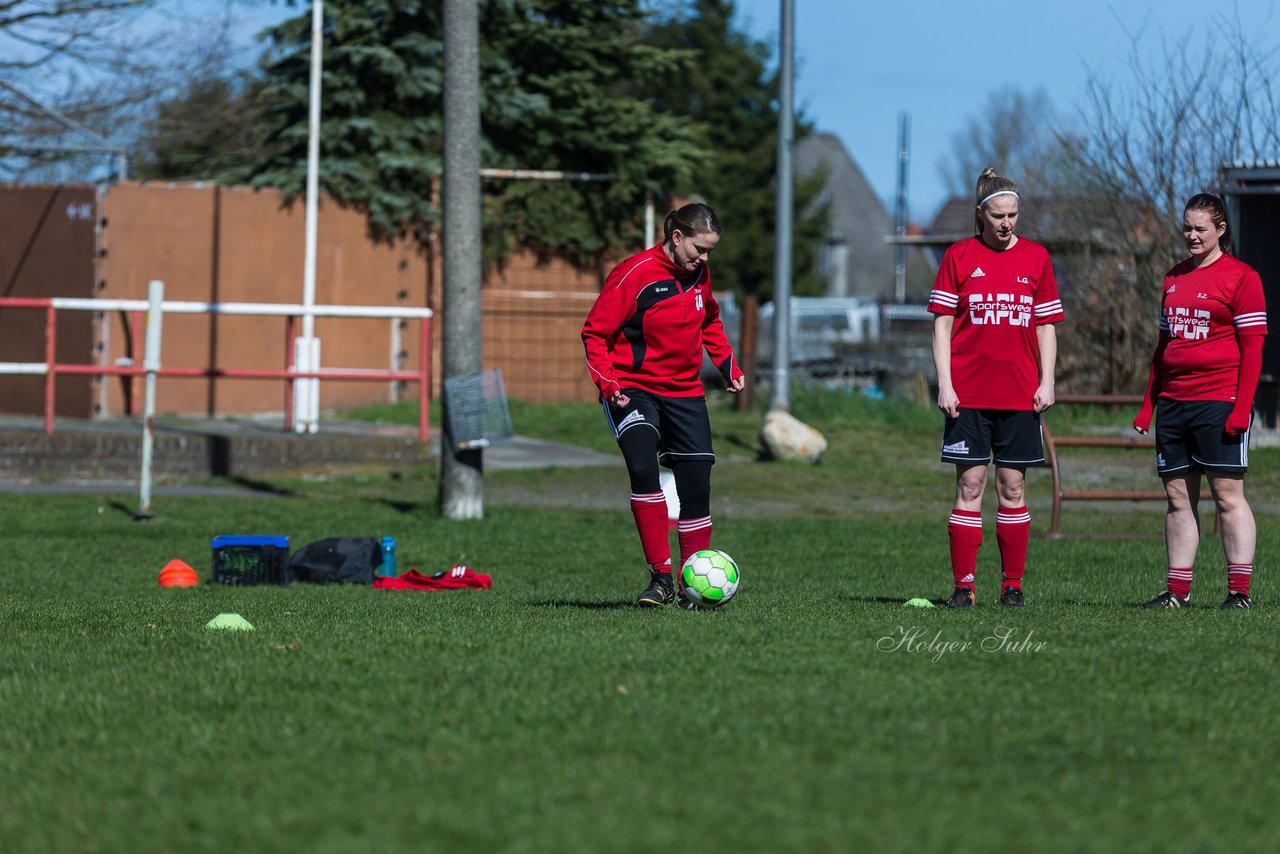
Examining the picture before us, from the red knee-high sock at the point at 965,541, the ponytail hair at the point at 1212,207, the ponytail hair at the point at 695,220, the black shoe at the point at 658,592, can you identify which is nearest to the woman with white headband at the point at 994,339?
the red knee-high sock at the point at 965,541

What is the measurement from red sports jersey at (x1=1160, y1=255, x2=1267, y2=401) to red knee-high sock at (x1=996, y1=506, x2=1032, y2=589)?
885 millimetres

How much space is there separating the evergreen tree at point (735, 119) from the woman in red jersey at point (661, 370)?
41890 millimetres

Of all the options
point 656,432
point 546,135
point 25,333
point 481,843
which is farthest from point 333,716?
point 546,135

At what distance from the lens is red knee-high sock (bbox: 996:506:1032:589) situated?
24.3 ft

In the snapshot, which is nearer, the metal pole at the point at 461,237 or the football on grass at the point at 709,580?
the football on grass at the point at 709,580

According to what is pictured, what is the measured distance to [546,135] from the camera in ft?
81.5

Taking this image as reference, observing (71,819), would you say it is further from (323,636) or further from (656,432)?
(656,432)

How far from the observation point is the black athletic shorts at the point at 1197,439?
7.25m

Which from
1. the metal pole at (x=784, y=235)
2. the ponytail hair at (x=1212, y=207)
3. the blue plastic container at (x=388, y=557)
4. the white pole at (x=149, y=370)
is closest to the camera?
the ponytail hair at (x=1212, y=207)

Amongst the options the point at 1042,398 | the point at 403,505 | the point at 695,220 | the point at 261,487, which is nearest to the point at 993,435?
the point at 1042,398

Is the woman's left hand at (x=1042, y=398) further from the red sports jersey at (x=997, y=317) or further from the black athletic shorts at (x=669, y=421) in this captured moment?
the black athletic shorts at (x=669, y=421)

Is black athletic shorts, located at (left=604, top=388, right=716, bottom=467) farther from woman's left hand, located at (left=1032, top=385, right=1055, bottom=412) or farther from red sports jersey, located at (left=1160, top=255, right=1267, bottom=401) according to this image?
red sports jersey, located at (left=1160, top=255, right=1267, bottom=401)

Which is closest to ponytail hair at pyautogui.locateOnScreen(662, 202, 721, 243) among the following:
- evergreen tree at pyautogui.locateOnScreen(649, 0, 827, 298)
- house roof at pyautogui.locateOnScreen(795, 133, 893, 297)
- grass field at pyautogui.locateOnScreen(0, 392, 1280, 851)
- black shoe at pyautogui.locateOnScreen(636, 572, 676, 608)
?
black shoe at pyautogui.locateOnScreen(636, 572, 676, 608)

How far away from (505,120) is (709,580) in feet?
60.7
